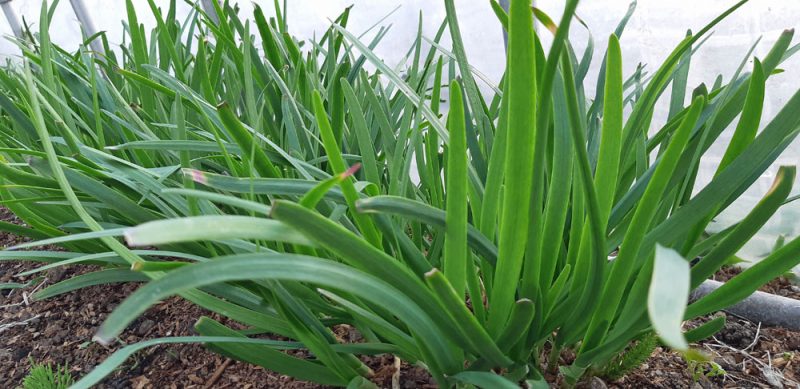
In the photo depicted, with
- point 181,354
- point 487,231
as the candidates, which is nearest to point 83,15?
point 181,354

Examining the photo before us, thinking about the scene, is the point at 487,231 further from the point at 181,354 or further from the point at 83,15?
the point at 83,15

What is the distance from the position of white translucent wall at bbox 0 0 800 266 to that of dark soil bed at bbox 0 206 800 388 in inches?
20.8

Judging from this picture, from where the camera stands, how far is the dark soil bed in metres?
0.56

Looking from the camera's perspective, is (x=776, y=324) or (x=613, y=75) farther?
(x=776, y=324)

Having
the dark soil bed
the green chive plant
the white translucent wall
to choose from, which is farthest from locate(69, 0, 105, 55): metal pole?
the green chive plant

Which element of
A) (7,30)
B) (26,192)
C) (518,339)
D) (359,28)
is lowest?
(518,339)

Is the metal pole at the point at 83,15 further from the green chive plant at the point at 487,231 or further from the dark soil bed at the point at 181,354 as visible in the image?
the green chive plant at the point at 487,231

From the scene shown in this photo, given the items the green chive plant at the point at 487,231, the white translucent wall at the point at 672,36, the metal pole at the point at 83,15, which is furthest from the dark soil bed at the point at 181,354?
the metal pole at the point at 83,15

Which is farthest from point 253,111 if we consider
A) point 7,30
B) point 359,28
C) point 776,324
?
point 7,30

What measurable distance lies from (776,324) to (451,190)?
52cm

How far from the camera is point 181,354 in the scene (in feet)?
2.35

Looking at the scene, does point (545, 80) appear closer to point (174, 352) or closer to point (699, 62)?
point (174, 352)

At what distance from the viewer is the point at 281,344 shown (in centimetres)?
52

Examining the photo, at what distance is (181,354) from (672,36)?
3.91 ft
